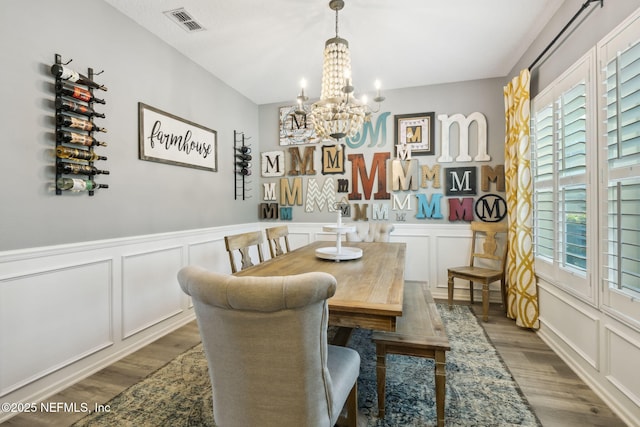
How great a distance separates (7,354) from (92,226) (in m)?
0.84

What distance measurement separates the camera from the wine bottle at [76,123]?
1871 millimetres

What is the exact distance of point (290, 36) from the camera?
265 centimetres

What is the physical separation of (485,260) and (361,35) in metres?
2.82

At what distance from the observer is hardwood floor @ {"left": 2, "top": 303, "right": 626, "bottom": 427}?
5.32 feet

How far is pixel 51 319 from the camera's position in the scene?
1859 millimetres

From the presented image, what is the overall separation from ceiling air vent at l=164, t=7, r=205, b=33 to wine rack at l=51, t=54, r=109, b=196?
0.76 meters

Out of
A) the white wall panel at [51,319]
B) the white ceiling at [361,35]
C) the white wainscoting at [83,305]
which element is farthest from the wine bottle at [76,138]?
the white ceiling at [361,35]

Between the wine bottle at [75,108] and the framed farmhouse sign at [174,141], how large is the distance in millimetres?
458

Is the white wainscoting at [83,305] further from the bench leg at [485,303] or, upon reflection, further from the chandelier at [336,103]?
the bench leg at [485,303]

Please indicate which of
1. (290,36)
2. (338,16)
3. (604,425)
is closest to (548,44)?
(338,16)

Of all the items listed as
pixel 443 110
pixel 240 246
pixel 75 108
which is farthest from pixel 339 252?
pixel 443 110

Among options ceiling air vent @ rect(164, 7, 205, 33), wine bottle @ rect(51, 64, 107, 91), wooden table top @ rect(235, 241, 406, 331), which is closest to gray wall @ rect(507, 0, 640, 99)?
wooden table top @ rect(235, 241, 406, 331)

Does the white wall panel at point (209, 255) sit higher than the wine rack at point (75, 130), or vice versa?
the wine rack at point (75, 130)

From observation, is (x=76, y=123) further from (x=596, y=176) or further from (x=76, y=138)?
(x=596, y=176)
